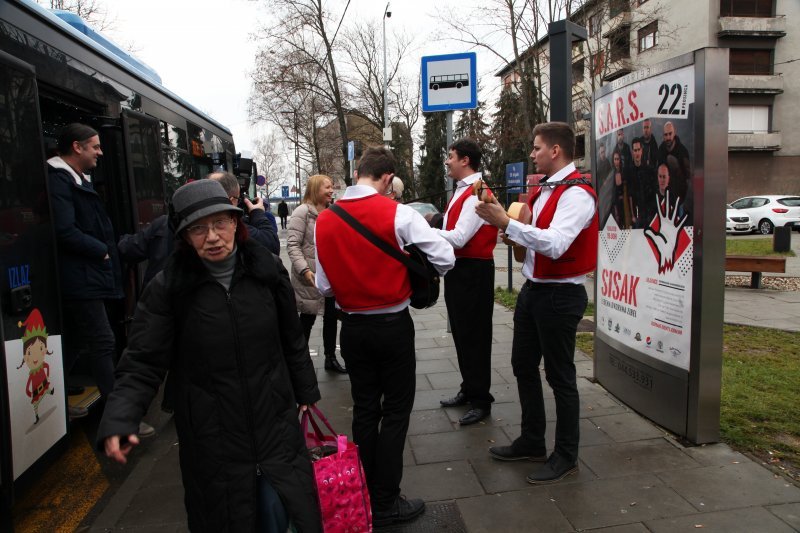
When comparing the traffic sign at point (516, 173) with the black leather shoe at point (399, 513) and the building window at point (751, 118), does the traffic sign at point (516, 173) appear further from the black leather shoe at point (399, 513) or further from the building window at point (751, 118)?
the building window at point (751, 118)

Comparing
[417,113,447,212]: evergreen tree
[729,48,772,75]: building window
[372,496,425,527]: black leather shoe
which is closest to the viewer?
[372,496,425,527]: black leather shoe

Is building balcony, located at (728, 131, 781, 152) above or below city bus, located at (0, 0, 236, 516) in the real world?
above

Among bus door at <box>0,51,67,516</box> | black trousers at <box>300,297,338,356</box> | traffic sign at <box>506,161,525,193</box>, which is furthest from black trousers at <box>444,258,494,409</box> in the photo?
traffic sign at <box>506,161,525,193</box>

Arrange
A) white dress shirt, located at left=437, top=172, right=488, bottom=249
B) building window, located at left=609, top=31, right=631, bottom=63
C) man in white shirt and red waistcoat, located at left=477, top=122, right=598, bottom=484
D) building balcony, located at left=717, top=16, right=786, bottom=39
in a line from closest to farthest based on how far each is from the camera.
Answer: man in white shirt and red waistcoat, located at left=477, top=122, right=598, bottom=484 → white dress shirt, located at left=437, top=172, right=488, bottom=249 → building window, located at left=609, top=31, right=631, bottom=63 → building balcony, located at left=717, top=16, right=786, bottom=39

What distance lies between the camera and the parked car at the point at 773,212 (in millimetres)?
23469

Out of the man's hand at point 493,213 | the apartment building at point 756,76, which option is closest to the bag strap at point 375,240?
the man's hand at point 493,213

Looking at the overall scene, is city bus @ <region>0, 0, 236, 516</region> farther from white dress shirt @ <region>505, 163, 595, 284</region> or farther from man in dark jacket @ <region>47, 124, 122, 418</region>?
white dress shirt @ <region>505, 163, 595, 284</region>

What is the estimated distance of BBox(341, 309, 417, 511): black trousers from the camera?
9.68 ft

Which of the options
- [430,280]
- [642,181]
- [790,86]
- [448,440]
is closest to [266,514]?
[430,280]

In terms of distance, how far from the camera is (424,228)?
9.75 ft

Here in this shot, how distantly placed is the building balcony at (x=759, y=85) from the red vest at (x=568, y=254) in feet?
125

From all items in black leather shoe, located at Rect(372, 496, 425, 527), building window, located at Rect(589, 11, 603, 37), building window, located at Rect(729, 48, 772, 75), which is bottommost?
black leather shoe, located at Rect(372, 496, 425, 527)

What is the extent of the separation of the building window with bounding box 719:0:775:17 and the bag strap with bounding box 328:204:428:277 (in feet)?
130

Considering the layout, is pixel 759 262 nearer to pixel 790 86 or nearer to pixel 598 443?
pixel 598 443
